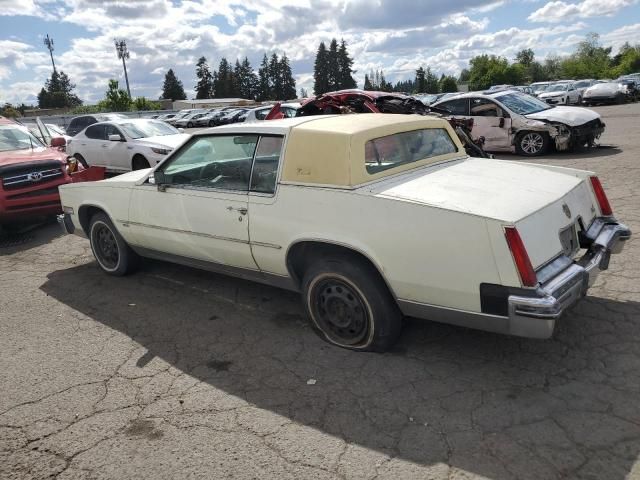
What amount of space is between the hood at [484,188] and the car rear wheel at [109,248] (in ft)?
10.1

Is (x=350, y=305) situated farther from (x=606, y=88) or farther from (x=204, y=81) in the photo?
(x=204, y=81)

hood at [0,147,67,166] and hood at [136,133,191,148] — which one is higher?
hood at [0,147,67,166]

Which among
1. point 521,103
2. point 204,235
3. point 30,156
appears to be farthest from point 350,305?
point 521,103

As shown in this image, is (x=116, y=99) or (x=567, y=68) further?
(x=567, y=68)

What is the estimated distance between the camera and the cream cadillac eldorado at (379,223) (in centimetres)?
287

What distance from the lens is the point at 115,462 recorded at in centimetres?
271

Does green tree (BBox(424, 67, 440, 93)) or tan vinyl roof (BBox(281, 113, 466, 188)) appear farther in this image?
green tree (BBox(424, 67, 440, 93))

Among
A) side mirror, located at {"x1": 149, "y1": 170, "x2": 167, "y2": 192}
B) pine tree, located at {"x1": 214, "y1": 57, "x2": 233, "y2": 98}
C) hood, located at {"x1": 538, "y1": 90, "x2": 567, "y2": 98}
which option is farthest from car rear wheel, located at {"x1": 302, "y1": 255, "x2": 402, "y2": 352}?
pine tree, located at {"x1": 214, "y1": 57, "x2": 233, "y2": 98}

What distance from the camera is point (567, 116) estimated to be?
453 inches

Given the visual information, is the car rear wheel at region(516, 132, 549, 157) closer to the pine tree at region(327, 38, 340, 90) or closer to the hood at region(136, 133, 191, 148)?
the hood at region(136, 133, 191, 148)

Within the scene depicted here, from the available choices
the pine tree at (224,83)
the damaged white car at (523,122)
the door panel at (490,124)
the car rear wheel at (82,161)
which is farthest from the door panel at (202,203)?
the pine tree at (224,83)

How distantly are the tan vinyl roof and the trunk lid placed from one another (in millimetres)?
159

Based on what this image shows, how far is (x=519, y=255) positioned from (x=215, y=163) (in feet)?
8.68

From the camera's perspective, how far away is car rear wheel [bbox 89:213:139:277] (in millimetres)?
5305
